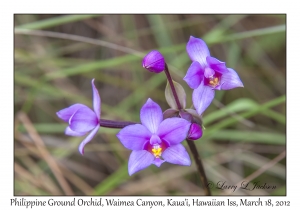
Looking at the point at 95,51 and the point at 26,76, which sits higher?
the point at 95,51

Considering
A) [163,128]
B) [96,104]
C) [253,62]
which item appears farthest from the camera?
[253,62]

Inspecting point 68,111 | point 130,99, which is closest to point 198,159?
point 68,111

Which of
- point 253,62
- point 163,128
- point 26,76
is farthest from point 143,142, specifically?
point 253,62

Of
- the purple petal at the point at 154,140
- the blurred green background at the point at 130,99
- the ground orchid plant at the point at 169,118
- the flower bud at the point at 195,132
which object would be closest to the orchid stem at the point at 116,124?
the ground orchid plant at the point at 169,118

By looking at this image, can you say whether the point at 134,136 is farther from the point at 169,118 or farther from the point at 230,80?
the point at 230,80
